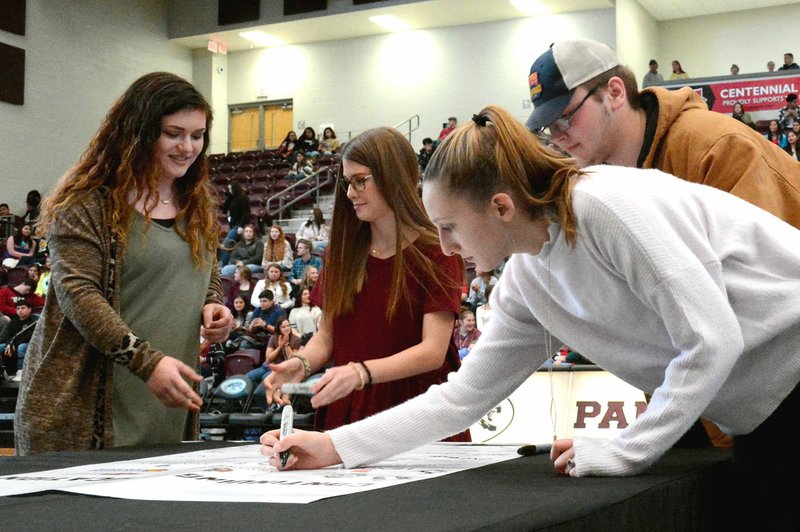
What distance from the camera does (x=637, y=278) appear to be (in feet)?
4.30

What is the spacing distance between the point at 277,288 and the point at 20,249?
5.41m

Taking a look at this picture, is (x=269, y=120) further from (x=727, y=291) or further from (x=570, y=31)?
(x=727, y=291)

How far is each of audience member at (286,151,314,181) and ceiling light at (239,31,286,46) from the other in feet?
11.6

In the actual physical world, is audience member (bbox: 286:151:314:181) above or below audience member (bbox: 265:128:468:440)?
above

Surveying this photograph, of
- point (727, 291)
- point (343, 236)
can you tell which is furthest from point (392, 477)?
point (343, 236)

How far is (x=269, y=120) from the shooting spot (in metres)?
20.2

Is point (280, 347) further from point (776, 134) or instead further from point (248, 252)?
point (776, 134)

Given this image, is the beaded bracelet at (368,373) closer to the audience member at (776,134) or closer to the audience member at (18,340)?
the audience member at (18,340)

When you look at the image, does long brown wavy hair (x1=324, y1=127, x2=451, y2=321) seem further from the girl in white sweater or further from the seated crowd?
the seated crowd

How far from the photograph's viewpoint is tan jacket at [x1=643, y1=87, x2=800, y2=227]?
1.83 m

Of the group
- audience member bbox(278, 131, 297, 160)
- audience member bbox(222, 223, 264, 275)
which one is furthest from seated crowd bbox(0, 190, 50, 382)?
audience member bbox(278, 131, 297, 160)

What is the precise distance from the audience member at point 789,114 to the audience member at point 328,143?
24.7 ft

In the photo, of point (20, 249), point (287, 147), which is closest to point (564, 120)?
point (20, 249)

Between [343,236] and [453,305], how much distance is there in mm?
323
